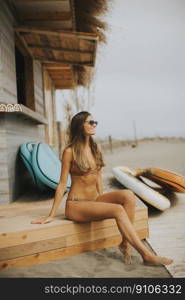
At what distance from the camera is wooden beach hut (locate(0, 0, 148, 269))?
6.73 feet

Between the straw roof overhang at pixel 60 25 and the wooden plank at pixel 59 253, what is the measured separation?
230 cm

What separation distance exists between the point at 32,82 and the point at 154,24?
2.49 metres

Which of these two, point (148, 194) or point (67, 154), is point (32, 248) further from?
point (148, 194)

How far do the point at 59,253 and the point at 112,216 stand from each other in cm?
A: 47

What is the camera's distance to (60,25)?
3846 mm

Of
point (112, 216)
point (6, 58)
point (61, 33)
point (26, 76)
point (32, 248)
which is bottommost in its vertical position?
point (32, 248)

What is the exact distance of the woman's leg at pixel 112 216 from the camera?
1913mm

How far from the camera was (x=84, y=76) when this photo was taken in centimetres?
572

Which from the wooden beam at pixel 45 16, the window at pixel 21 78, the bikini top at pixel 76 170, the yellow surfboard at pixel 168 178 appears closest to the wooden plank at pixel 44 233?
the bikini top at pixel 76 170

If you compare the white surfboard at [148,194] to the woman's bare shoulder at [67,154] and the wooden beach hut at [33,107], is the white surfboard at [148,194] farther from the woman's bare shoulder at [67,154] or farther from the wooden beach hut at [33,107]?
the woman's bare shoulder at [67,154]

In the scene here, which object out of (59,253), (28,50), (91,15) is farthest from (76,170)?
(28,50)

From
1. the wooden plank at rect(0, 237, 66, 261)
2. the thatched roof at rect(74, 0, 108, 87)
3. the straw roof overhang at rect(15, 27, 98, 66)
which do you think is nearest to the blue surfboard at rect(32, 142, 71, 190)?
the wooden plank at rect(0, 237, 66, 261)

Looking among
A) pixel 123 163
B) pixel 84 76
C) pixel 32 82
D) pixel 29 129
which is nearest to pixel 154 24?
pixel 29 129

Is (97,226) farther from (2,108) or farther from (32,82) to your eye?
(32,82)
